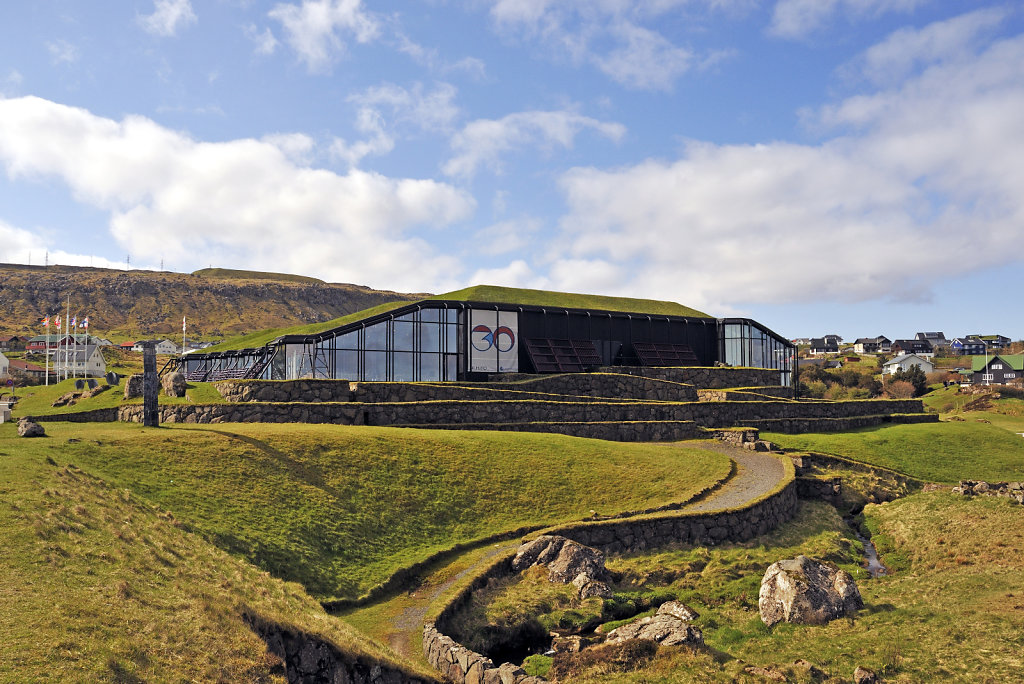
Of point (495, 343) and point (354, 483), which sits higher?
point (495, 343)

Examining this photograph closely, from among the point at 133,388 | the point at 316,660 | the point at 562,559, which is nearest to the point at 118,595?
the point at 316,660

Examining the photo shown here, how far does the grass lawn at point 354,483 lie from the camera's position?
964 inches

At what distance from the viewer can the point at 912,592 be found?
976 inches

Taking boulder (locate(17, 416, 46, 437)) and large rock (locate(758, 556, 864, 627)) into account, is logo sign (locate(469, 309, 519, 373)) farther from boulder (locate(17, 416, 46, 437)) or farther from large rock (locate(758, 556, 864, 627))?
large rock (locate(758, 556, 864, 627))

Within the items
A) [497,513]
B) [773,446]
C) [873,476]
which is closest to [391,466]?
[497,513]

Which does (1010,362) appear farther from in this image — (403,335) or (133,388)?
(133,388)

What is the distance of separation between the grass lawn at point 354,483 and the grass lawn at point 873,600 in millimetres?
5240

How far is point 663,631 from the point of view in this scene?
20.2m

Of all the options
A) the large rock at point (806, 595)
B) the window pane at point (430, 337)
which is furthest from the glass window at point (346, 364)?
the large rock at point (806, 595)

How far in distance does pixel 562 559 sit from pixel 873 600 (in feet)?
37.6

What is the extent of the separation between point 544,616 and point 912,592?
13.9 meters

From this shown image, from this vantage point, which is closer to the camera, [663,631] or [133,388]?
[663,631]

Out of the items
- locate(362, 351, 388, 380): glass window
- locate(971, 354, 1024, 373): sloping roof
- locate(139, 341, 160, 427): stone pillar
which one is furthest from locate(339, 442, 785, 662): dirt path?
locate(971, 354, 1024, 373): sloping roof

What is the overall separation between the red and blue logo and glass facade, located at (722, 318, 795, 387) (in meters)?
31.1
